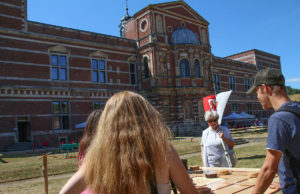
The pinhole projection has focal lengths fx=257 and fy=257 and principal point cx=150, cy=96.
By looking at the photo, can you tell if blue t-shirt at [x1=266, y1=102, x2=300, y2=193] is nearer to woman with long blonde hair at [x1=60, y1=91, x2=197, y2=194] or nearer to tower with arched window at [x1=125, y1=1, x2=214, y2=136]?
woman with long blonde hair at [x1=60, y1=91, x2=197, y2=194]

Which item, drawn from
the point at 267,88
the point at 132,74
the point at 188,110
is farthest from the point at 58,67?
the point at 267,88

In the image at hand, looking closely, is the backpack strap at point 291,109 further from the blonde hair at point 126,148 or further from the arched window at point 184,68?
the arched window at point 184,68

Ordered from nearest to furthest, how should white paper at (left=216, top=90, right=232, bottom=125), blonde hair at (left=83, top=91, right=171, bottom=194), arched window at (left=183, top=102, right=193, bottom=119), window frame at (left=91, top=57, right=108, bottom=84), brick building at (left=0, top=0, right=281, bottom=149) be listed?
1. blonde hair at (left=83, top=91, right=171, bottom=194)
2. white paper at (left=216, top=90, right=232, bottom=125)
3. brick building at (left=0, top=0, right=281, bottom=149)
4. window frame at (left=91, top=57, right=108, bottom=84)
5. arched window at (left=183, top=102, right=193, bottom=119)

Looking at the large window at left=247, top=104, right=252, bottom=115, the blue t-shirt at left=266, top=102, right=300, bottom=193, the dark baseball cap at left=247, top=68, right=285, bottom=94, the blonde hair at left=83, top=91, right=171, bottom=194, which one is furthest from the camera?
the large window at left=247, top=104, right=252, bottom=115

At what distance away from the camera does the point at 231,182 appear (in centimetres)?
328

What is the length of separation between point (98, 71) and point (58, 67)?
12.3 feet

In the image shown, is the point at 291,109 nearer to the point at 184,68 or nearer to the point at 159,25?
the point at 184,68

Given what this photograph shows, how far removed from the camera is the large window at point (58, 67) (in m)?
21.4

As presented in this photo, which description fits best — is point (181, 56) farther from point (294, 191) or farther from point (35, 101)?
point (294, 191)

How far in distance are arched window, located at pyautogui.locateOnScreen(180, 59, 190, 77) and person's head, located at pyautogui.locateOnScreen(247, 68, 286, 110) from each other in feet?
79.8

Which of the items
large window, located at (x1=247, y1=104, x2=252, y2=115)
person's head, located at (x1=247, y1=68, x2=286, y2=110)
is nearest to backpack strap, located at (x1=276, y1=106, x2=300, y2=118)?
person's head, located at (x1=247, y1=68, x2=286, y2=110)

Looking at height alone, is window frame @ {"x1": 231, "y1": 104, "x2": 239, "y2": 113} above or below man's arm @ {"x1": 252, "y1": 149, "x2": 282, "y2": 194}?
above

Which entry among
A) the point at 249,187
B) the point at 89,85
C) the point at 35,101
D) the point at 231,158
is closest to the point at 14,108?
the point at 35,101

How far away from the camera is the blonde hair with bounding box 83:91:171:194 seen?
1637 millimetres
